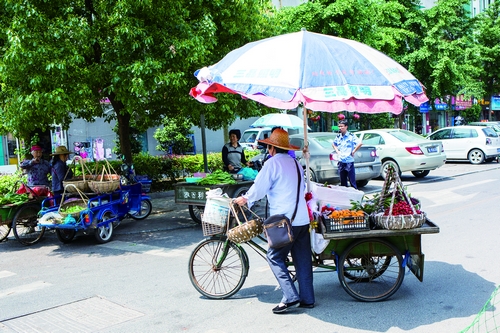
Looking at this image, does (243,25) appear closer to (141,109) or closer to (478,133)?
(141,109)

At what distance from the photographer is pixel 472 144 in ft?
63.6

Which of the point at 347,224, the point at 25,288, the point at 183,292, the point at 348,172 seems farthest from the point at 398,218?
the point at 348,172

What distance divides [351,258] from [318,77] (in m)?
1.97

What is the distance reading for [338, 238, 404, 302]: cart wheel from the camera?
16.8 feet

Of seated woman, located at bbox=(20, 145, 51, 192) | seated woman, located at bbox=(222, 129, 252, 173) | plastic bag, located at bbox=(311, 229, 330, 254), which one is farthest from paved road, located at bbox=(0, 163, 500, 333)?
seated woman, located at bbox=(222, 129, 252, 173)

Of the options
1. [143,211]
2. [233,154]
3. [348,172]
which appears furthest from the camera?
[348,172]

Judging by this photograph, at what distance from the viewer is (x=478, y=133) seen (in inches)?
762

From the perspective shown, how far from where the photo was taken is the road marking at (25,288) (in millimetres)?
6059

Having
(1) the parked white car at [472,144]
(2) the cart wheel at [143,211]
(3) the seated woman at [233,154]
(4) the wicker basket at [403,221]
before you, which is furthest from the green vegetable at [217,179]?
(1) the parked white car at [472,144]

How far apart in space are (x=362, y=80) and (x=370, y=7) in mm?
17147

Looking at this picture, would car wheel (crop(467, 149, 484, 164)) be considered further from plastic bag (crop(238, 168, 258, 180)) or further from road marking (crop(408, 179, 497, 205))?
plastic bag (crop(238, 168, 258, 180))

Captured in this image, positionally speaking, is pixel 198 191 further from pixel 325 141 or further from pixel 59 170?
pixel 325 141

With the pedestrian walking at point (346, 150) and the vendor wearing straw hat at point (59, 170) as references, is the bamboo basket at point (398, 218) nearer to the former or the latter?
the pedestrian walking at point (346, 150)

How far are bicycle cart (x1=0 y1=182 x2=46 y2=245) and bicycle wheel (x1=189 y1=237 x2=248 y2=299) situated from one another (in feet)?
14.7
